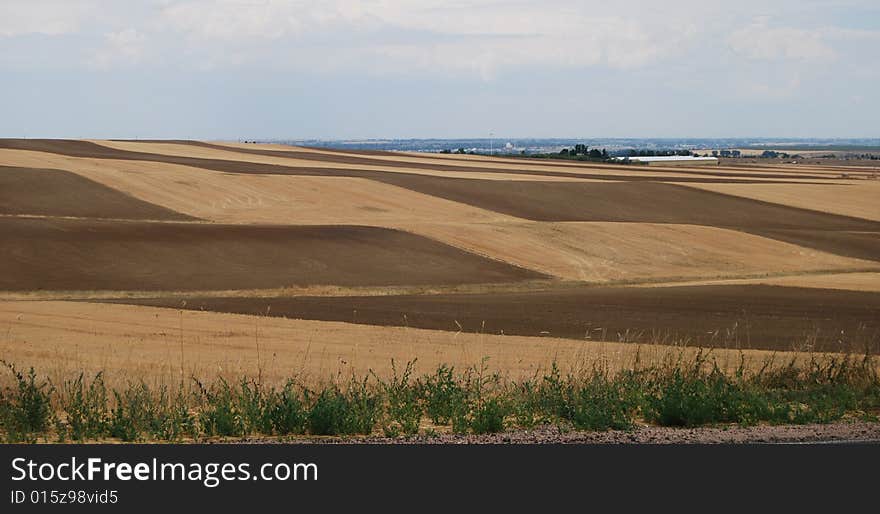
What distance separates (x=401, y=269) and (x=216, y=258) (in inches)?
295

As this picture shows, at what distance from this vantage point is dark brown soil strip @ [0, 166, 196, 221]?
175ft

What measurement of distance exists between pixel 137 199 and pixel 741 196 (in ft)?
146

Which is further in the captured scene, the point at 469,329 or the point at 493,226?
the point at 493,226

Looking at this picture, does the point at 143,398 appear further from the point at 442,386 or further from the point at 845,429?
the point at 845,429

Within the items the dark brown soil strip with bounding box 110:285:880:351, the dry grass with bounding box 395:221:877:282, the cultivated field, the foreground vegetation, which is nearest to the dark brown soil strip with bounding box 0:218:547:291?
the cultivated field

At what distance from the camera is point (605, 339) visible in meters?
25.0

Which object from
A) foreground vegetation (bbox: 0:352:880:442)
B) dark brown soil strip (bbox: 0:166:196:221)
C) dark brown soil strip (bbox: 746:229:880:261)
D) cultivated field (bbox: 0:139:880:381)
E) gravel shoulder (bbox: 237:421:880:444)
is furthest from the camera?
dark brown soil strip (bbox: 0:166:196:221)

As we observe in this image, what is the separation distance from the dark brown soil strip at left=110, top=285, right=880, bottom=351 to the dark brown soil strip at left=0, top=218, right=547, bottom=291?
157 inches

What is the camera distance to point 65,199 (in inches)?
2243

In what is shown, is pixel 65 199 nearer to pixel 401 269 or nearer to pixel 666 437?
pixel 401 269

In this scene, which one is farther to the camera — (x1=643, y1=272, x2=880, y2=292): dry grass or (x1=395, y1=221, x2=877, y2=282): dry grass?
(x1=395, y1=221, x2=877, y2=282): dry grass

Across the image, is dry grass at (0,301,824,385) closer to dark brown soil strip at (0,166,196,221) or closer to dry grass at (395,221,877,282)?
dry grass at (395,221,877,282)

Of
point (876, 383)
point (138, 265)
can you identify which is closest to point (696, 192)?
point (138, 265)

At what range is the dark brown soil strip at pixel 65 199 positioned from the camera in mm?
53438
